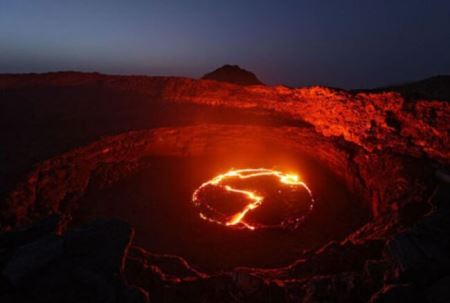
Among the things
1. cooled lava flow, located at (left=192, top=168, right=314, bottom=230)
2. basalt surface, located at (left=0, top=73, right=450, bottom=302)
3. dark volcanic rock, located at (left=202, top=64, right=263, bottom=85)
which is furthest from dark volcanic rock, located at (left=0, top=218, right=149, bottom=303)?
dark volcanic rock, located at (left=202, top=64, right=263, bottom=85)

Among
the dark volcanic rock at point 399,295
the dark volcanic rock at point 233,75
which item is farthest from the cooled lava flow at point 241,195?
the dark volcanic rock at point 233,75

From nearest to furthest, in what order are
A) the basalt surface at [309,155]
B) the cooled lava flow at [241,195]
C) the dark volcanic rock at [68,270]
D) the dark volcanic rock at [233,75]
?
the dark volcanic rock at [68,270] → the basalt surface at [309,155] → the cooled lava flow at [241,195] → the dark volcanic rock at [233,75]

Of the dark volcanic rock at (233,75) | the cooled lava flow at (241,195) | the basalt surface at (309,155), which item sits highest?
the dark volcanic rock at (233,75)

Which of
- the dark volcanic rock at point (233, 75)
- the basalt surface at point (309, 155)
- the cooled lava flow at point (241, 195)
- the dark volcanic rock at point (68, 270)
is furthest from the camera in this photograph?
the dark volcanic rock at point (233, 75)

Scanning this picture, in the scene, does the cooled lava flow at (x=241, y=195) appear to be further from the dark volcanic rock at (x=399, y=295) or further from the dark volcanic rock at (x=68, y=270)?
the dark volcanic rock at (x=399, y=295)

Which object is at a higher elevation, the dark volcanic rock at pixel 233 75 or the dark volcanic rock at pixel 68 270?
the dark volcanic rock at pixel 233 75
